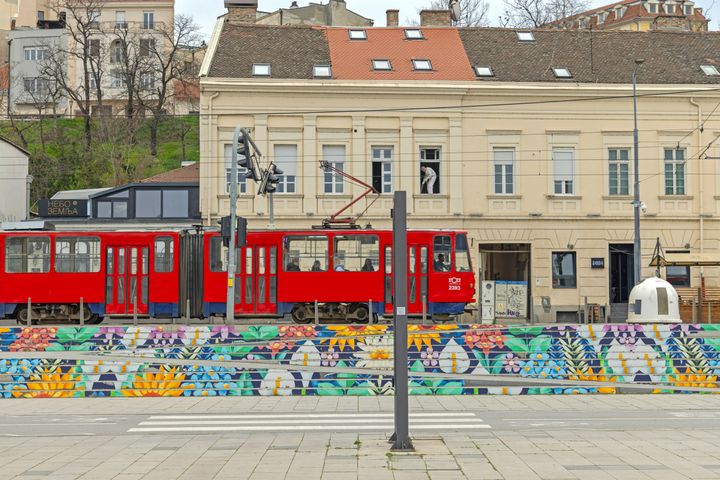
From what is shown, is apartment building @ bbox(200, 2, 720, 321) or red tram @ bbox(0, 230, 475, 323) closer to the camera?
red tram @ bbox(0, 230, 475, 323)

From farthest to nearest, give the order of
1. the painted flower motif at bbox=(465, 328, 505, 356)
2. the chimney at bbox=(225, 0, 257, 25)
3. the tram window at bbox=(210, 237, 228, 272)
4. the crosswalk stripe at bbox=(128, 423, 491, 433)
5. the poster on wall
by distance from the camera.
→ 1. the chimney at bbox=(225, 0, 257, 25)
2. the poster on wall
3. the tram window at bbox=(210, 237, 228, 272)
4. the painted flower motif at bbox=(465, 328, 505, 356)
5. the crosswalk stripe at bbox=(128, 423, 491, 433)

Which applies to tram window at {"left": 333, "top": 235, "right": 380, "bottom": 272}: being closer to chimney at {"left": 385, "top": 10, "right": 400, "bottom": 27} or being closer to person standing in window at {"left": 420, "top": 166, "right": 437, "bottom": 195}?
Answer: person standing in window at {"left": 420, "top": 166, "right": 437, "bottom": 195}

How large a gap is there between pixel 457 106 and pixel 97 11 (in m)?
44.1

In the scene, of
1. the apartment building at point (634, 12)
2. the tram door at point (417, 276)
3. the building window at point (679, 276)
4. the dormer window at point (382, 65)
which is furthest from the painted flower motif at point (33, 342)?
the apartment building at point (634, 12)

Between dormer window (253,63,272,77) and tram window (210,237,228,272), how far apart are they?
13.0 m

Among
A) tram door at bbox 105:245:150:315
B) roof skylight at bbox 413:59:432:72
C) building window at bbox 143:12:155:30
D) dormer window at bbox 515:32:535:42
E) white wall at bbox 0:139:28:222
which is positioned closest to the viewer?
tram door at bbox 105:245:150:315

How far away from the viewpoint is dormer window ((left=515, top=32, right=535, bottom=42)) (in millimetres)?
49778

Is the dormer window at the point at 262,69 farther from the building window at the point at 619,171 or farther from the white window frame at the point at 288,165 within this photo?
the building window at the point at 619,171

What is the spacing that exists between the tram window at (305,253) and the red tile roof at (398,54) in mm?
13382

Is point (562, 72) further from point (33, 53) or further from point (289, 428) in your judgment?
point (33, 53)

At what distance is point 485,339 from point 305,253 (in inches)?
594

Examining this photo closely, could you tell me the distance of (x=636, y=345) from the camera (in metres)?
19.3

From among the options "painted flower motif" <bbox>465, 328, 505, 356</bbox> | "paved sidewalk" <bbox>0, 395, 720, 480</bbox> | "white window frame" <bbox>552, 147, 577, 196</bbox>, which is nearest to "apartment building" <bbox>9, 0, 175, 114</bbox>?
"white window frame" <bbox>552, 147, 577, 196</bbox>

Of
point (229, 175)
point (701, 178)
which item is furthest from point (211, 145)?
point (701, 178)
